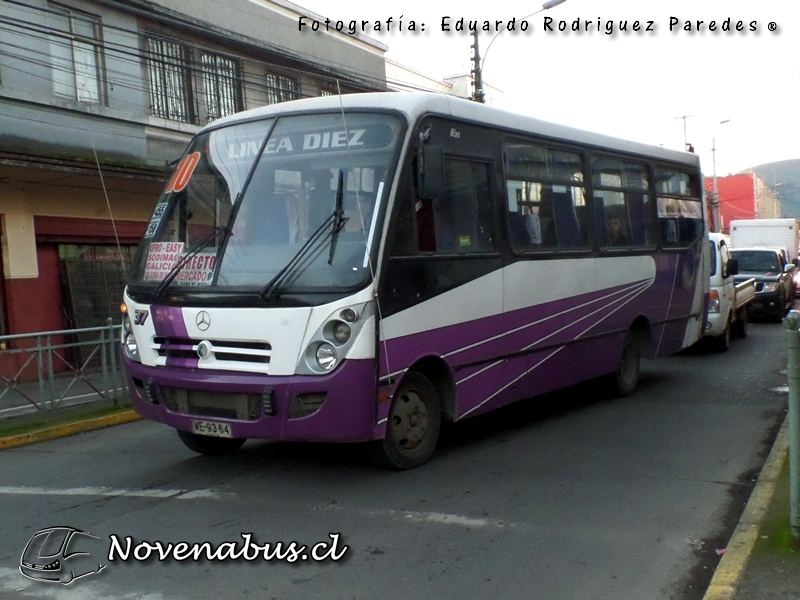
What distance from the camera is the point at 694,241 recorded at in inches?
497

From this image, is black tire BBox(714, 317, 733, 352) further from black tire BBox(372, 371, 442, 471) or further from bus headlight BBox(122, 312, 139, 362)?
bus headlight BBox(122, 312, 139, 362)

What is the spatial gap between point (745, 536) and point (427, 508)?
203 centimetres

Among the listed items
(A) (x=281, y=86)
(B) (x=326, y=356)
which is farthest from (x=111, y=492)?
(A) (x=281, y=86)

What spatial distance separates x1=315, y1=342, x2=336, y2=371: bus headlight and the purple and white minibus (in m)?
0.01

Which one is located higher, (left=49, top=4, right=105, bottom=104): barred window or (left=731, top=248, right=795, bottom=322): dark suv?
(left=49, top=4, right=105, bottom=104): barred window

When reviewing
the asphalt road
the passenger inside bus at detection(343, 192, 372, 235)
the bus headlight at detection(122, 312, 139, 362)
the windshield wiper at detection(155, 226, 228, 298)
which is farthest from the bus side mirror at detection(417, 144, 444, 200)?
the bus headlight at detection(122, 312, 139, 362)

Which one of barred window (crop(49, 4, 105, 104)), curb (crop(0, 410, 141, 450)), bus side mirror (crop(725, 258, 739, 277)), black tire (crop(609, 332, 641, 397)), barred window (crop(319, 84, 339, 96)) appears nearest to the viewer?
curb (crop(0, 410, 141, 450))

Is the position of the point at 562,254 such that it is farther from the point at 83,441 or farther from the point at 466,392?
the point at 83,441

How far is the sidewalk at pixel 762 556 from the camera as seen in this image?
4391 millimetres

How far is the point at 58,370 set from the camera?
1077 centimetres

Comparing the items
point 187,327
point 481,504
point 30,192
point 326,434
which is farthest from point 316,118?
point 30,192

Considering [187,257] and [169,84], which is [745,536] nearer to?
[187,257]

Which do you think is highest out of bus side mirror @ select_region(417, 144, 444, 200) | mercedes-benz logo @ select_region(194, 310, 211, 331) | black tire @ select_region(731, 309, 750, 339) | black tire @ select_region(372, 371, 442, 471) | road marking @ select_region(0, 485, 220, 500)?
bus side mirror @ select_region(417, 144, 444, 200)

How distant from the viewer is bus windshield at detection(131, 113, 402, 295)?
21.4 ft
